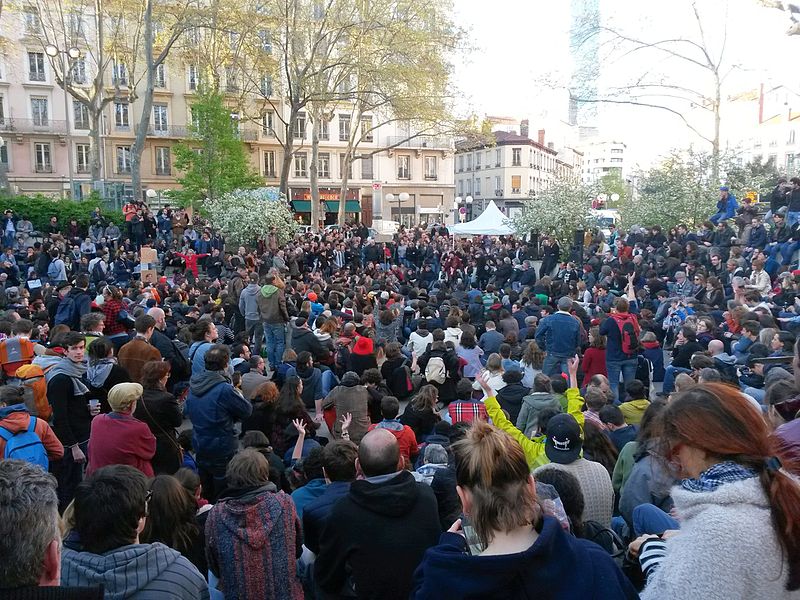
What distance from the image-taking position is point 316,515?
3295 millimetres

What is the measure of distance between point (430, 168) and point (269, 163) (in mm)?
13590

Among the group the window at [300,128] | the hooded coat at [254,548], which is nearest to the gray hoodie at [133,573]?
the hooded coat at [254,548]

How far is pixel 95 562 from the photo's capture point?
228 centimetres

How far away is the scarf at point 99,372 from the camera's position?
17.1ft

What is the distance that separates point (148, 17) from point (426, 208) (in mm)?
33015

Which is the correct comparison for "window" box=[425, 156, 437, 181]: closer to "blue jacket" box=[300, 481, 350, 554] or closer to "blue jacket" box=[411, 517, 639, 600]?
"blue jacket" box=[300, 481, 350, 554]

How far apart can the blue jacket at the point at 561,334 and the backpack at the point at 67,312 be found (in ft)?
22.4

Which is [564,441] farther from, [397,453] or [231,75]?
[231,75]

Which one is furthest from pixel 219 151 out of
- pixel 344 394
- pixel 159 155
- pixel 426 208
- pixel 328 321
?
pixel 344 394

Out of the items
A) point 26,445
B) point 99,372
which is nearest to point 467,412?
point 99,372

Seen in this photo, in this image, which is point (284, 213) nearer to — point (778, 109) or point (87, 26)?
point (87, 26)

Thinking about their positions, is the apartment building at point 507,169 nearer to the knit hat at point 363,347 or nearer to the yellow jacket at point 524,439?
the knit hat at point 363,347

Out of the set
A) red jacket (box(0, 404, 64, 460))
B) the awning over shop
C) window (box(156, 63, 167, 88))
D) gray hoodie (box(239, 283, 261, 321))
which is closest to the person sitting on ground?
red jacket (box(0, 404, 64, 460))

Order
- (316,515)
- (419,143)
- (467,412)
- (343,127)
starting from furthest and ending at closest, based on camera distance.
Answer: (419,143) < (343,127) < (467,412) < (316,515)
